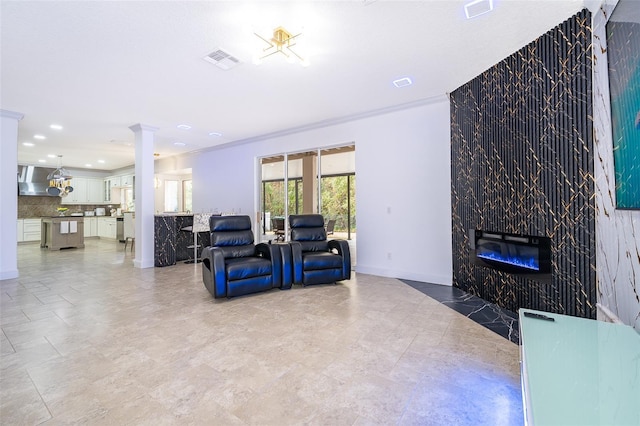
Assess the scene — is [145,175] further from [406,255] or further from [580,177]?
[580,177]

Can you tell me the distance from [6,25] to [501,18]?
14.8ft

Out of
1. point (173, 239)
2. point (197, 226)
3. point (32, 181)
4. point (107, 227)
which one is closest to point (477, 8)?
point (197, 226)

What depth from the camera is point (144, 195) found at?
5984 mm

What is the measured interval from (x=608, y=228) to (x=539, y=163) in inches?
38.0

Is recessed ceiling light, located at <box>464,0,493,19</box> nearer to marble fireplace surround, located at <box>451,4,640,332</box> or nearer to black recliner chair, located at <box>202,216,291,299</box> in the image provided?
marble fireplace surround, located at <box>451,4,640,332</box>

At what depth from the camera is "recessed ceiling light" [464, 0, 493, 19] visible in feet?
8.10

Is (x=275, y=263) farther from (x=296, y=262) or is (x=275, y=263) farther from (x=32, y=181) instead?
(x=32, y=181)

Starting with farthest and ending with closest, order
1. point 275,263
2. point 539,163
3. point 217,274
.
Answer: point 275,263 < point 217,274 < point 539,163

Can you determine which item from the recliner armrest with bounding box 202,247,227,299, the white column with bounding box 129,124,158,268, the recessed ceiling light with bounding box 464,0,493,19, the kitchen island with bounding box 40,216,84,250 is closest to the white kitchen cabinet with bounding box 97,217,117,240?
the kitchen island with bounding box 40,216,84,250

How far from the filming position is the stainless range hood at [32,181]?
9.64m

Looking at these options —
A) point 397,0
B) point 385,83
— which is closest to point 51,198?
point 385,83

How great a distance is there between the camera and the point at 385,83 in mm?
4090

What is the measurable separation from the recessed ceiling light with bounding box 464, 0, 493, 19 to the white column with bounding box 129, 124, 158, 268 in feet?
19.2

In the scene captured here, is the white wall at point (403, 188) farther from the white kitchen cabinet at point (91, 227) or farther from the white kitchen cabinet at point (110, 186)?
the white kitchen cabinet at point (91, 227)
